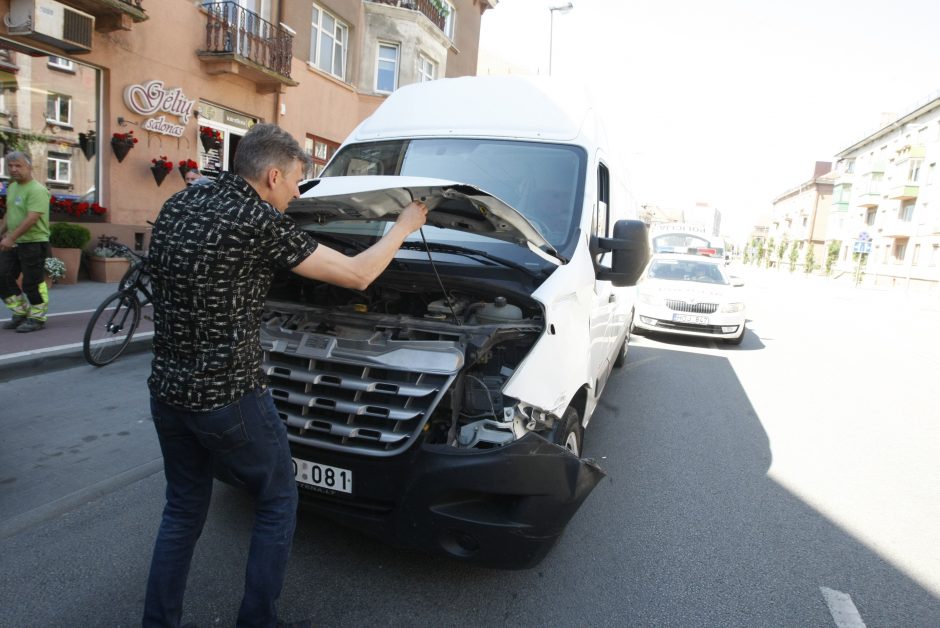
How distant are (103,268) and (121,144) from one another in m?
2.39

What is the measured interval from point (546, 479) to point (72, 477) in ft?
10.2

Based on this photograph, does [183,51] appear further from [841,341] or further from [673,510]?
[841,341]

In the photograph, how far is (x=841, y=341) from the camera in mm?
12391

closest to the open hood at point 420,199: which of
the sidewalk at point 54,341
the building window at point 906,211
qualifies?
the sidewalk at point 54,341

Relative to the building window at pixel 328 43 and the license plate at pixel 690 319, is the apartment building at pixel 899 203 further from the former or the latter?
the building window at pixel 328 43

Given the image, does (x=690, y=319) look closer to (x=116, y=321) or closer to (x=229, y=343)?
(x=116, y=321)

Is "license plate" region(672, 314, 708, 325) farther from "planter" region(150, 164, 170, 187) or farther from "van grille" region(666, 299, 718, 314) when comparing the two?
"planter" region(150, 164, 170, 187)

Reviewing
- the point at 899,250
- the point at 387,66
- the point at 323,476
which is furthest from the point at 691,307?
the point at 899,250

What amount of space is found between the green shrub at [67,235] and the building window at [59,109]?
2107 millimetres

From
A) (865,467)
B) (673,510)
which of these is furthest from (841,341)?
(673,510)

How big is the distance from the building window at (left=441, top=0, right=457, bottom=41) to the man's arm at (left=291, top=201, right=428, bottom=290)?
23.6 metres

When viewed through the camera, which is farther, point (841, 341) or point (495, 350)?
point (841, 341)

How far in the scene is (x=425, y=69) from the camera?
2194 centimetres

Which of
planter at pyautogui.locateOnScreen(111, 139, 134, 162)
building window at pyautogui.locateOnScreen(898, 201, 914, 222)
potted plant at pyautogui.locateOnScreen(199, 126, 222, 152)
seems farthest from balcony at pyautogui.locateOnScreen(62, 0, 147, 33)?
building window at pyautogui.locateOnScreen(898, 201, 914, 222)
